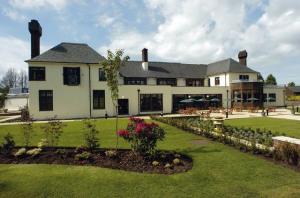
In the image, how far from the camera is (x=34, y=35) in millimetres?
30359

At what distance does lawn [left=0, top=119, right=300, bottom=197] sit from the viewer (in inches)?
248

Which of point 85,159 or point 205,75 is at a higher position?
point 205,75

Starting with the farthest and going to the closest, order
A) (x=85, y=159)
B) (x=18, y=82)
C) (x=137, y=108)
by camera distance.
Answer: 1. (x=18, y=82)
2. (x=137, y=108)
3. (x=85, y=159)

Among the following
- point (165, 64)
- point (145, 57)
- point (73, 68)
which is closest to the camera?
point (73, 68)

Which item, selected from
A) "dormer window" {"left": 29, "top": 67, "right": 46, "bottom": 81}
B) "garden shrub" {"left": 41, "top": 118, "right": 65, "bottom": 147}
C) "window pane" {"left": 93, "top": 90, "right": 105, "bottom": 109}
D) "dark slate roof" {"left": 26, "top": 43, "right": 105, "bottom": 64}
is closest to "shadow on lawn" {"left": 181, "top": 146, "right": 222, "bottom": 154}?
"garden shrub" {"left": 41, "top": 118, "right": 65, "bottom": 147}

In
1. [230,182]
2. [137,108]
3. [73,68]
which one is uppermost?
[73,68]

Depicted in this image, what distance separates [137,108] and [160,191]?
26.5 m

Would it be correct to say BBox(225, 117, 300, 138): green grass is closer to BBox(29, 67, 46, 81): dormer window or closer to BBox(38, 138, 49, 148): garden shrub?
BBox(38, 138, 49, 148): garden shrub

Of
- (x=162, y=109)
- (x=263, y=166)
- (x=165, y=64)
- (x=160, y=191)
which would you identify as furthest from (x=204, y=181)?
(x=165, y=64)

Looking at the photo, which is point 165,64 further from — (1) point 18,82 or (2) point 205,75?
(1) point 18,82

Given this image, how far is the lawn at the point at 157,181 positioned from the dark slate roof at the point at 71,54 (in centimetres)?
2209

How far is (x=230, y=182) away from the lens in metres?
7.05

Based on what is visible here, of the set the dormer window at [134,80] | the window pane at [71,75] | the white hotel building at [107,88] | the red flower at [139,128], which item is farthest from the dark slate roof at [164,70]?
the red flower at [139,128]

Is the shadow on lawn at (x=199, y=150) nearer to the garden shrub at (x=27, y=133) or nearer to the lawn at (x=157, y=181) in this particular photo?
the lawn at (x=157, y=181)
